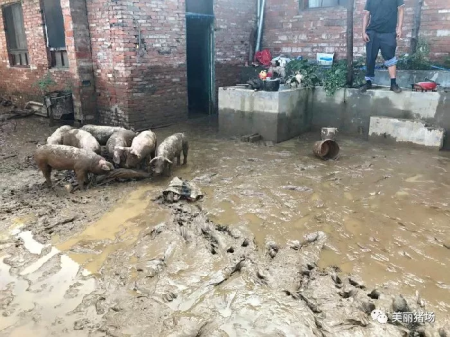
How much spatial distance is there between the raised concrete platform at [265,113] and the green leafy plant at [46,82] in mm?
4780

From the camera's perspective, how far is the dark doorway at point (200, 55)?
980cm

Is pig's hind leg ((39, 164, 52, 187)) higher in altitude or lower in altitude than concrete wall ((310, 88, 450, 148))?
lower

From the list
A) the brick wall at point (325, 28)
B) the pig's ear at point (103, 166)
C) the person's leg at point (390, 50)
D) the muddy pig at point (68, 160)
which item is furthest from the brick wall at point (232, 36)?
the muddy pig at point (68, 160)

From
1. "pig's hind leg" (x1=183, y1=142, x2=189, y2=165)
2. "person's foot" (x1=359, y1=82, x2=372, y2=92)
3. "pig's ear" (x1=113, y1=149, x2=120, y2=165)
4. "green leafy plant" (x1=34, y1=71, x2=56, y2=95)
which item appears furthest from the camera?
"green leafy plant" (x1=34, y1=71, x2=56, y2=95)

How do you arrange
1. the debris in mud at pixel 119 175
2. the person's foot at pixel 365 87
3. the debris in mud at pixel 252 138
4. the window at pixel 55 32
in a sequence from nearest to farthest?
the debris in mud at pixel 119 175 < the person's foot at pixel 365 87 < the debris in mud at pixel 252 138 < the window at pixel 55 32

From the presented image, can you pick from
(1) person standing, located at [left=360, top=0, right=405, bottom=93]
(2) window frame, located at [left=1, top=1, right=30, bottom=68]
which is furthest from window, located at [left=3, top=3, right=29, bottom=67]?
(1) person standing, located at [left=360, top=0, right=405, bottom=93]

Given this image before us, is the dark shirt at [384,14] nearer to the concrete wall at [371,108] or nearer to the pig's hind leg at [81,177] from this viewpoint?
the concrete wall at [371,108]

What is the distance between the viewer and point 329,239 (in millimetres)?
4156

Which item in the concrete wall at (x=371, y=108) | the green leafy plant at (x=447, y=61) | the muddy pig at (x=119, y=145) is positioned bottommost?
the muddy pig at (x=119, y=145)

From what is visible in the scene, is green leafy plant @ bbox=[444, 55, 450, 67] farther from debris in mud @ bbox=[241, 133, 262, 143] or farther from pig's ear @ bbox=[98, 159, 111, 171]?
pig's ear @ bbox=[98, 159, 111, 171]

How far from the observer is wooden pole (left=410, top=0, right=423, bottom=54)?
26.6 feet

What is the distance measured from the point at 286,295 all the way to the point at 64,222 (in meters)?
2.92

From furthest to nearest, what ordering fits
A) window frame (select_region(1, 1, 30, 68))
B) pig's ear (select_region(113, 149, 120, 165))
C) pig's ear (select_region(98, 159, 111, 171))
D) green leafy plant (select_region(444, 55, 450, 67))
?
window frame (select_region(1, 1, 30, 68)) < green leafy plant (select_region(444, 55, 450, 67)) < pig's ear (select_region(113, 149, 120, 165)) < pig's ear (select_region(98, 159, 111, 171))
